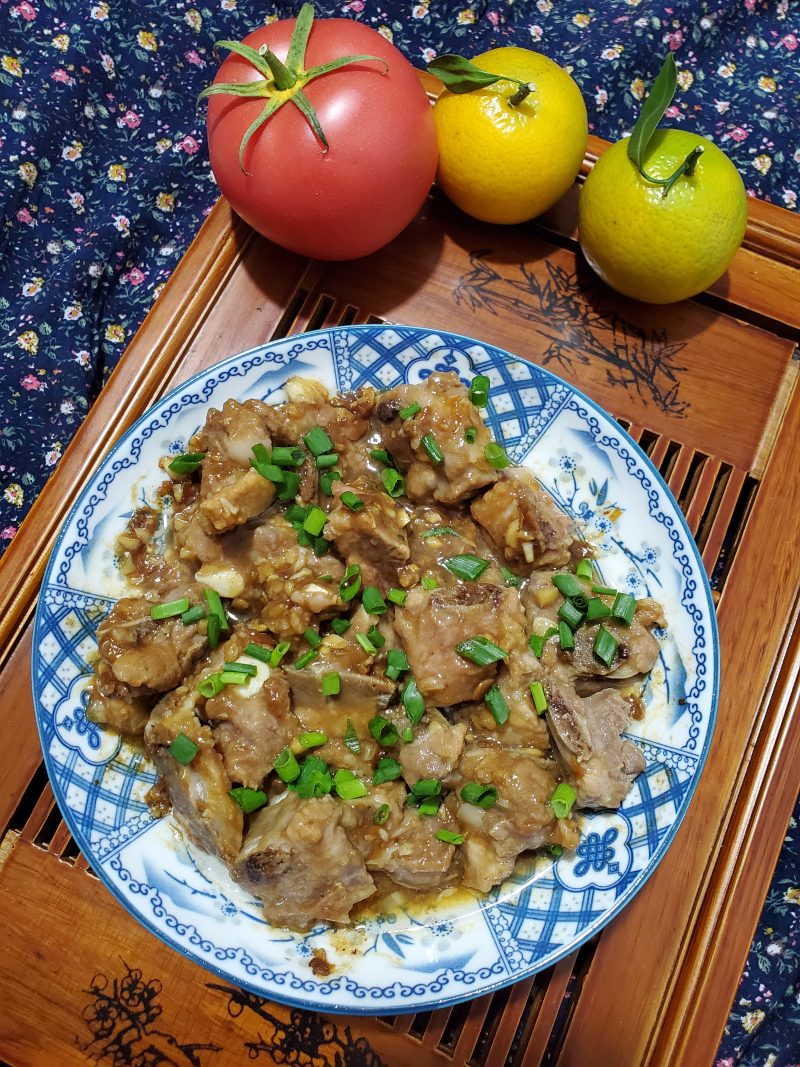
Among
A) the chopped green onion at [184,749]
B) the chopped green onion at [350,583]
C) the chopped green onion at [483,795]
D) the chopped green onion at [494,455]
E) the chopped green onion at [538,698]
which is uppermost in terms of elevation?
the chopped green onion at [494,455]

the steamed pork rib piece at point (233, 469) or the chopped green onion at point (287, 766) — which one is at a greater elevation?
the steamed pork rib piece at point (233, 469)

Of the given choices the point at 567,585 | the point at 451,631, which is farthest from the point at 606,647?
the point at 451,631

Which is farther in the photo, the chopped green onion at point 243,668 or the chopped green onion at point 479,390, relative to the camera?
the chopped green onion at point 479,390

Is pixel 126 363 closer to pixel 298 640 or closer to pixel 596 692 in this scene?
pixel 298 640

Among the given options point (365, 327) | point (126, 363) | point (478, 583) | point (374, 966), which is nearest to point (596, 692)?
point (478, 583)

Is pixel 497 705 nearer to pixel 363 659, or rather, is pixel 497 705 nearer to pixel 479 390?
pixel 363 659

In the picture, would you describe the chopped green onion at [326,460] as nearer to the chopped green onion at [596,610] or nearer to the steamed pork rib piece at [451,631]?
the steamed pork rib piece at [451,631]

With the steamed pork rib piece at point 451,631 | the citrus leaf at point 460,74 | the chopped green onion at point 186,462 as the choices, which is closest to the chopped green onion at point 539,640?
the steamed pork rib piece at point 451,631
